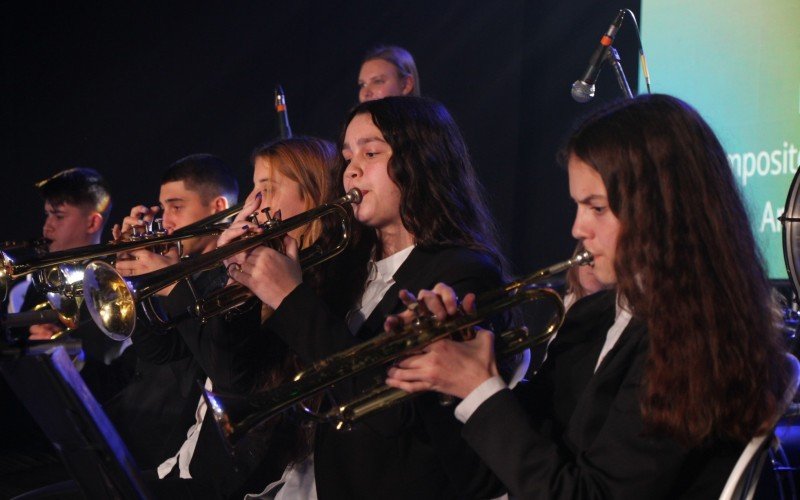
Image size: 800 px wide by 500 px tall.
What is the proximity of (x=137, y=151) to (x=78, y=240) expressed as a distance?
0.78 metres

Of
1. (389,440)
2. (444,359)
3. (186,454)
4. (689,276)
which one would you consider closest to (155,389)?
(186,454)

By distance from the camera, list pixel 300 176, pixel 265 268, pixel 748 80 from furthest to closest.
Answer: pixel 748 80, pixel 300 176, pixel 265 268

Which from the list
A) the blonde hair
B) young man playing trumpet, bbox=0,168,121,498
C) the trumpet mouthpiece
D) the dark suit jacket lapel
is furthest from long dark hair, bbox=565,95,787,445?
young man playing trumpet, bbox=0,168,121,498

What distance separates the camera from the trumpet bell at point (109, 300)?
2.54 metres

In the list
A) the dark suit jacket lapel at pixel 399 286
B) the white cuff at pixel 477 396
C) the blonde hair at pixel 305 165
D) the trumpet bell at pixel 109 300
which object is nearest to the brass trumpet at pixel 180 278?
the trumpet bell at pixel 109 300

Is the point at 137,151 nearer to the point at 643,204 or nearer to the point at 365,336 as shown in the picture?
the point at 365,336

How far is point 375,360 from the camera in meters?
1.93

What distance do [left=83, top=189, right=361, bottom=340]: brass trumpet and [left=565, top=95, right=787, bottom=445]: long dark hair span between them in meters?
0.95

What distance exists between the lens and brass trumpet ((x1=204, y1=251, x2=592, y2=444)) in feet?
6.15

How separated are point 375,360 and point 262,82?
4183mm

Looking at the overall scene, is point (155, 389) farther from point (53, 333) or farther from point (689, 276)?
point (689, 276)

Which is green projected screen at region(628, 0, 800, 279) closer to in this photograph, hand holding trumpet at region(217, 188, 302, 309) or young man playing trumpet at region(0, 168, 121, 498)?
hand holding trumpet at region(217, 188, 302, 309)

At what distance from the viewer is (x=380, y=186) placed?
8.10 ft

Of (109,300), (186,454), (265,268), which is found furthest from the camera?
(186,454)
